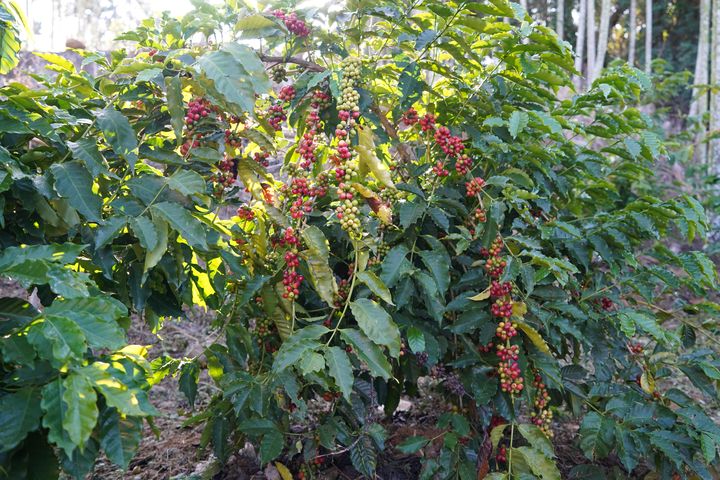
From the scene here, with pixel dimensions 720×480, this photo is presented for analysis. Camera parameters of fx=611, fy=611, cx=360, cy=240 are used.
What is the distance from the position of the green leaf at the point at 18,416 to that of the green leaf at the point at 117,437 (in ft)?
0.39

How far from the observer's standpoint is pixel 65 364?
1.08 meters

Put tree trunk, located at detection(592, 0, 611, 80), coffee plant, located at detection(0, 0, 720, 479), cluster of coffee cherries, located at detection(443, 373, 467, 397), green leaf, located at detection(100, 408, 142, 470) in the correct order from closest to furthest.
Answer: green leaf, located at detection(100, 408, 142, 470) < coffee plant, located at detection(0, 0, 720, 479) < cluster of coffee cherries, located at detection(443, 373, 467, 397) < tree trunk, located at detection(592, 0, 611, 80)

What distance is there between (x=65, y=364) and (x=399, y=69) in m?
1.28

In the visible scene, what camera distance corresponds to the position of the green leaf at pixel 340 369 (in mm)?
1439

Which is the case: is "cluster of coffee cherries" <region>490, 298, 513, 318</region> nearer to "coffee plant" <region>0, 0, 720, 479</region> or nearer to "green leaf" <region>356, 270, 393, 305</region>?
"coffee plant" <region>0, 0, 720, 479</region>

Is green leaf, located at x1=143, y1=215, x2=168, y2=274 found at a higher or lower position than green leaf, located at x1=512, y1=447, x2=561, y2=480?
higher

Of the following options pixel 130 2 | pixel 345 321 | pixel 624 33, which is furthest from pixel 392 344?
pixel 624 33

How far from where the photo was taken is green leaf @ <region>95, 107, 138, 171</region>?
1476mm

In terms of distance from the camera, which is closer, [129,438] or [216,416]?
[129,438]

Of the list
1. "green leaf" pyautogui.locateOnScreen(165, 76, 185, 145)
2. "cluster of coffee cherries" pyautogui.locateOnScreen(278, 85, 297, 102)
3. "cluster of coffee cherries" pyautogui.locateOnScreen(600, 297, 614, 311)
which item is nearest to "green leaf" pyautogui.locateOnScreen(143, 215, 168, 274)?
"green leaf" pyautogui.locateOnScreen(165, 76, 185, 145)

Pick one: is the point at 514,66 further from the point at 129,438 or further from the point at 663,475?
the point at 129,438

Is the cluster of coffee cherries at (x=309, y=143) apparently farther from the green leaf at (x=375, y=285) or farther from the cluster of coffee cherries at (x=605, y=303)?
the cluster of coffee cherries at (x=605, y=303)

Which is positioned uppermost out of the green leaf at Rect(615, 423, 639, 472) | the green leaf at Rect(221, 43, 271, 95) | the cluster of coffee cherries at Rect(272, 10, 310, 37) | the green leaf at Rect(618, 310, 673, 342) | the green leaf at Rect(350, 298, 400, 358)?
the cluster of coffee cherries at Rect(272, 10, 310, 37)

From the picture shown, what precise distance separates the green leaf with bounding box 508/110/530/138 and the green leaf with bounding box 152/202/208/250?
2.89ft
